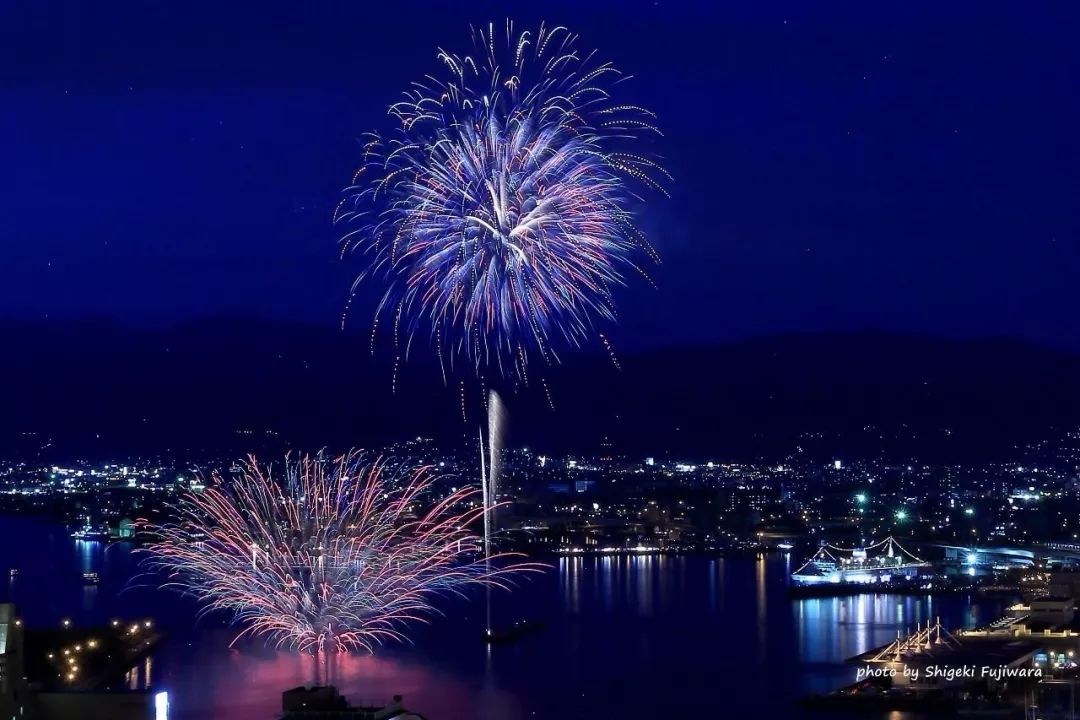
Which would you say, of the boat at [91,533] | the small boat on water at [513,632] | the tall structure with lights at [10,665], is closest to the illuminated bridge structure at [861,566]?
the small boat on water at [513,632]

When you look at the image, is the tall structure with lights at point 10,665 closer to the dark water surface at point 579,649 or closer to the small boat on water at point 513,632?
the dark water surface at point 579,649

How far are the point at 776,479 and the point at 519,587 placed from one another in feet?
69.6

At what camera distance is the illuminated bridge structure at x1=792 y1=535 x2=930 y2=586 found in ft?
62.3

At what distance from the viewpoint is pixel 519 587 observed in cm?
1738

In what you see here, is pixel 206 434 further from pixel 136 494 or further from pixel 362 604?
pixel 362 604

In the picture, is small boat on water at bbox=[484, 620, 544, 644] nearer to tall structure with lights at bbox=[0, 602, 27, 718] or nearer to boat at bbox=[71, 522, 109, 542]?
tall structure with lights at bbox=[0, 602, 27, 718]

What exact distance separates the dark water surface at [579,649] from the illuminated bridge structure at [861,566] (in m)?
0.54

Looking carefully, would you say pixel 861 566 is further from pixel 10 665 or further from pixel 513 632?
pixel 10 665

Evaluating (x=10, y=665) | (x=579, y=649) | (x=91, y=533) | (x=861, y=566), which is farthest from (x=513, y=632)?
(x=91, y=533)

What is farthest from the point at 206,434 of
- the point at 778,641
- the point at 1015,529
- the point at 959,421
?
the point at 778,641

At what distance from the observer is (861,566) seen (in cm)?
2027

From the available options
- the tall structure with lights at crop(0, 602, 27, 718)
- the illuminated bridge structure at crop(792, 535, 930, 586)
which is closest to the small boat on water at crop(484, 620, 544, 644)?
the illuminated bridge structure at crop(792, 535, 930, 586)

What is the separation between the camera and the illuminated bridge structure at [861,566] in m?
19.0

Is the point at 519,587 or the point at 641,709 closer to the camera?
the point at 641,709
